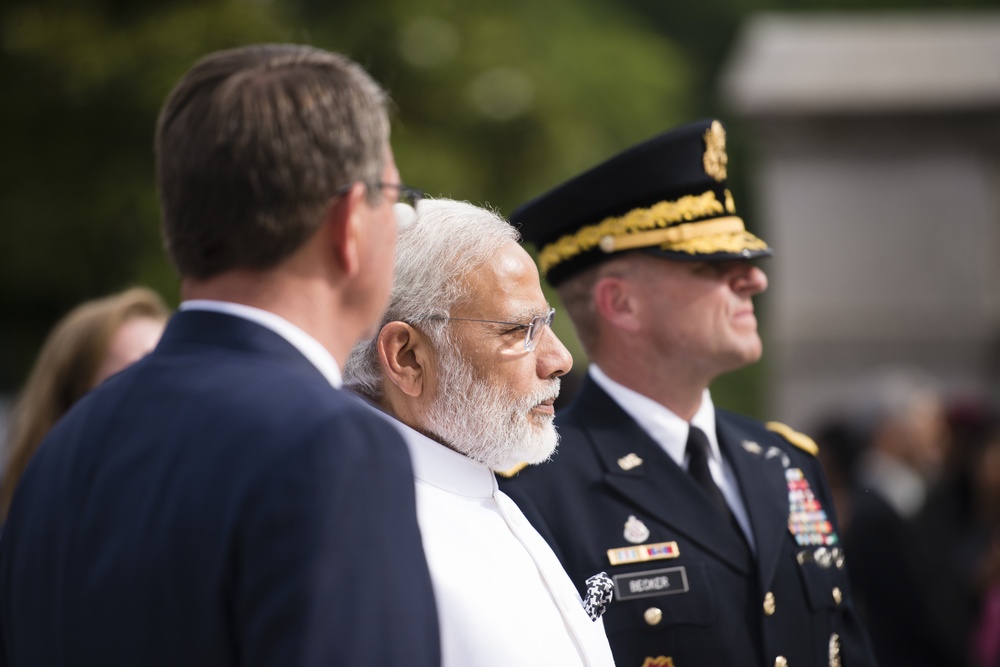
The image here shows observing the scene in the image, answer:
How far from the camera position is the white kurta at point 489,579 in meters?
2.41

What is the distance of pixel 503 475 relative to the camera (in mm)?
3207

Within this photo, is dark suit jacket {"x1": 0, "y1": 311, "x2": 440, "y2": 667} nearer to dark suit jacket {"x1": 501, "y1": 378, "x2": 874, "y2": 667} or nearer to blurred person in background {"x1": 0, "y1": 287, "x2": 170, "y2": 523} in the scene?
dark suit jacket {"x1": 501, "y1": 378, "x2": 874, "y2": 667}

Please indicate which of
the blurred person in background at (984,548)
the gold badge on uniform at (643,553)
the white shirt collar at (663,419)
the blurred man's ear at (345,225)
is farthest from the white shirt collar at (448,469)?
the blurred person in background at (984,548)

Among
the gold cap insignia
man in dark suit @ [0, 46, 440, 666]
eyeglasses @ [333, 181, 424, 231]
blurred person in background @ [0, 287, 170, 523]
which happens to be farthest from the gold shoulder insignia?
blurred person in background @ [0, 287, 170, 523]

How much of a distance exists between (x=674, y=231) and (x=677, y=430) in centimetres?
53

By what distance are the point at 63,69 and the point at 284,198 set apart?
9311 mm

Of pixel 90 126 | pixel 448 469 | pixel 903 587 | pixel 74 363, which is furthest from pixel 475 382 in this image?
pixel 90 126

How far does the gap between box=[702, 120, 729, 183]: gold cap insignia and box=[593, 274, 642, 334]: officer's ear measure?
395 millimetres

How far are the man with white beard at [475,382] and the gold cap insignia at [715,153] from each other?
884 millimetres

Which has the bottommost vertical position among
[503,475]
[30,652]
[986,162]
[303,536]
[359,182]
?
[986,162]

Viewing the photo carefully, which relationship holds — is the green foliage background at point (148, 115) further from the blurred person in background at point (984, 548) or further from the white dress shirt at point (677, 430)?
the white dress shirt at point (677, 430)

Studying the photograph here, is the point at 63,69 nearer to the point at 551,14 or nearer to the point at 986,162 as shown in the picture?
the point at 986,162

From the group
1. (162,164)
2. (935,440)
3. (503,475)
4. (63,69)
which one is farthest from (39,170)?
(162,164)

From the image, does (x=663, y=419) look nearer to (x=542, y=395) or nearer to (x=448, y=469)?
(x=542, y=395)
